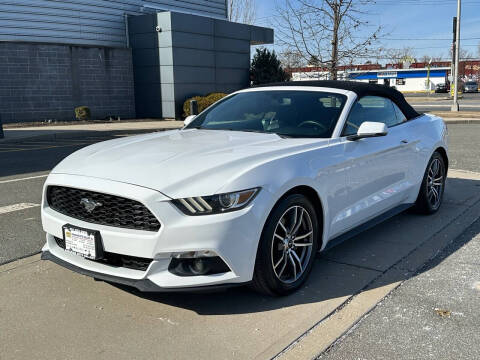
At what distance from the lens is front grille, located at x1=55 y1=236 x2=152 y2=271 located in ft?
10.3

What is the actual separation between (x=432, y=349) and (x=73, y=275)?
2.67 metres

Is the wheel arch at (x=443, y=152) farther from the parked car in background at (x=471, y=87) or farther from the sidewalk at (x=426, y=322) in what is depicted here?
the parked car in background at (x=471, y=87)

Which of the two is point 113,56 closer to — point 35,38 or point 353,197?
point 35,38

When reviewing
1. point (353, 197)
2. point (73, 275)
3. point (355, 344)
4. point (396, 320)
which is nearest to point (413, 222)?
point (353, 197)

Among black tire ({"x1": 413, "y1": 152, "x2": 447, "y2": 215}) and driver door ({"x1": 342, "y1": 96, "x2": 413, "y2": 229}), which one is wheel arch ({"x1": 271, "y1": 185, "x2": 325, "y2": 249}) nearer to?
driver door ({"x1": 342, "y1": 96, "x2": 413, "y2": 229})

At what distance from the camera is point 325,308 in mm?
3418

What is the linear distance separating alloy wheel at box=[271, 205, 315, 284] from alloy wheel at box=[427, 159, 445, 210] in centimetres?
254

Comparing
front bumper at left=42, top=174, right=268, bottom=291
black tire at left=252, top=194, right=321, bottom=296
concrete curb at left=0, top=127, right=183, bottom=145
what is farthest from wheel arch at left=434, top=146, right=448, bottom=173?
concrete curb at left=0, top=127, right=183, bottom=145

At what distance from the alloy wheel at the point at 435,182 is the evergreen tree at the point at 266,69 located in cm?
2058

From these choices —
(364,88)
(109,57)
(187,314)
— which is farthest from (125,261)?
(109,57)

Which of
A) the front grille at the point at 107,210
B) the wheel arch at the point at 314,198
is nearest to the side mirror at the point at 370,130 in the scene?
the wheel arch at the point at 314,198

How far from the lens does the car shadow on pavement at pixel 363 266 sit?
3514 mm

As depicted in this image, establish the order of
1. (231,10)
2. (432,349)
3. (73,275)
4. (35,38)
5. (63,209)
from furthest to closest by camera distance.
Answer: (231,10), (35,38), (73,275), (63,209), (432,349)

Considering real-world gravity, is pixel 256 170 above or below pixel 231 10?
below
